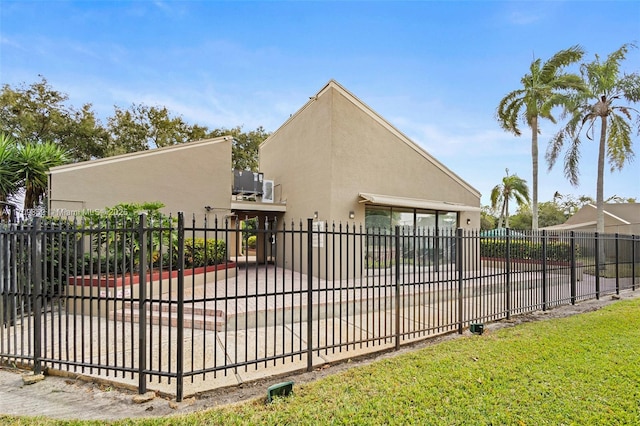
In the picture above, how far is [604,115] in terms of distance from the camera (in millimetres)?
16109

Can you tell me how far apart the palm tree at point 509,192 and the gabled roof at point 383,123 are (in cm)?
1757

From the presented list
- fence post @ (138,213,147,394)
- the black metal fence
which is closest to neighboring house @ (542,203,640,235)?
the black metal fence

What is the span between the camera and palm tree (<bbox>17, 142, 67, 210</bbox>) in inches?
466

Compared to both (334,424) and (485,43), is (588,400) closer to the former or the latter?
(334,424)

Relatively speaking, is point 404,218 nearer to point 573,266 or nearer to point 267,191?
point 573,266

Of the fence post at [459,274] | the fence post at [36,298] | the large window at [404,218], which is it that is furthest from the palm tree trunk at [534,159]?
the fence post at [36,298]

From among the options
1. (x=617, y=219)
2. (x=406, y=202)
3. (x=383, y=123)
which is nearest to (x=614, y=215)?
(x=617, y=219)

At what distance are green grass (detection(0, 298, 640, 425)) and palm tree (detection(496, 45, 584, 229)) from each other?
1458 centimetres

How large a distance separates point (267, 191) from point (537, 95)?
15.9m

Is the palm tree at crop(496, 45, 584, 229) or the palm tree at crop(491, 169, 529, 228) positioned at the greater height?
the palm tree at crop(496, 45, 584, 229)

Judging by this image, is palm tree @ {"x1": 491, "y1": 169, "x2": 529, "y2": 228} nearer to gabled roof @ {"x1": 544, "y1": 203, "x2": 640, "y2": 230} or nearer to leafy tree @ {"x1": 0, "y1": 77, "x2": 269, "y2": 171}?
gabled roof @ {"x1": 544, "y1": 203, "x2": 640, "y2": 230}

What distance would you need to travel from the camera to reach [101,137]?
22.0 metres

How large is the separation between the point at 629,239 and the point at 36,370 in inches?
675


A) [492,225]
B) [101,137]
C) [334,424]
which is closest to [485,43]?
[334,424]
